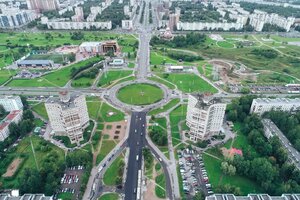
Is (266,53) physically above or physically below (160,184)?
above

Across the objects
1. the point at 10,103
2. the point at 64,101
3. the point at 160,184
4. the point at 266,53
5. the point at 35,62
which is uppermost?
the point at 64,101

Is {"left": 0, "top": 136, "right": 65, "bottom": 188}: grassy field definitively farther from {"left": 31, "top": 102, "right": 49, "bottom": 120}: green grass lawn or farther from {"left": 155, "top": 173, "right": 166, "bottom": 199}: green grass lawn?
{"left": 155, "top": 173, "right": 166, "bottom": 199}: green grass lawn

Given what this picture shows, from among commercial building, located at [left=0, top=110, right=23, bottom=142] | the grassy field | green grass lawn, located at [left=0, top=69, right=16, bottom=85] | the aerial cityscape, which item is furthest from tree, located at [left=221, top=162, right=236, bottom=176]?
green grass lawn, located at [left=0, top=69, right=16, bottom=85]

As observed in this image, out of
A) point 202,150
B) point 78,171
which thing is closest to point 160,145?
point 202,150

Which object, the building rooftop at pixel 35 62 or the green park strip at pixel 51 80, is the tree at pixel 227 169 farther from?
the building rooftop at pixel 35 62

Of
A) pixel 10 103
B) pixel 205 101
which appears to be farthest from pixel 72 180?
pixel 10 103

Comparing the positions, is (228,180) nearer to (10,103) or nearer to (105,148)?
(105,148)

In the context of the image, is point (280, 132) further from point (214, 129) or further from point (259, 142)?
point (214, 129)
